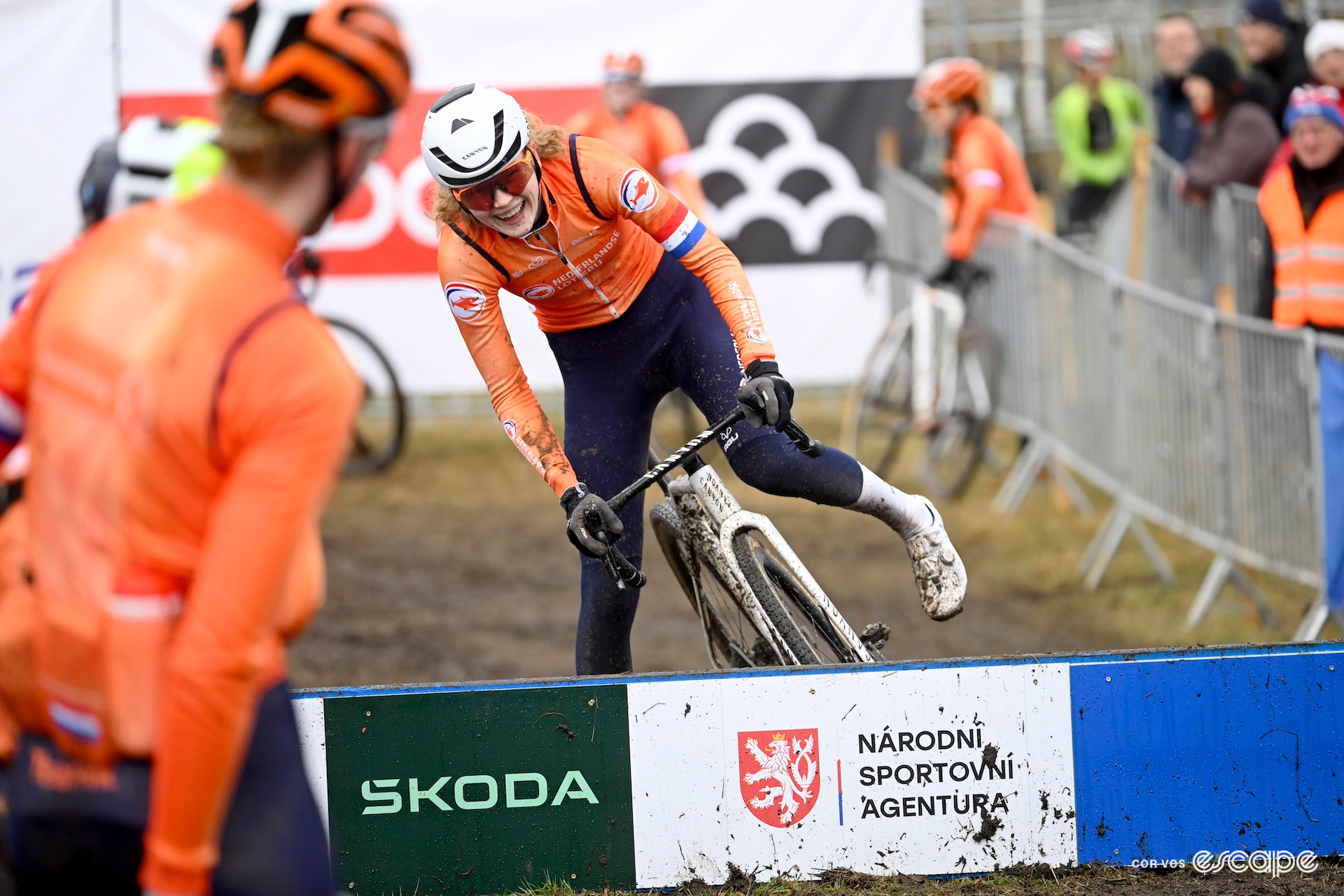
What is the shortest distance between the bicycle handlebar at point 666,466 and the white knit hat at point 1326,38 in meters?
4.53

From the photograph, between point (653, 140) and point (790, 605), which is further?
point (653, 140)

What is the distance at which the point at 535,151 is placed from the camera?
464cm

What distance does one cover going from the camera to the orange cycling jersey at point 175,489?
74.5 inches

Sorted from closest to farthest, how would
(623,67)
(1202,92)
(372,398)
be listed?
(1202,92) < (623,67) < (372,398)

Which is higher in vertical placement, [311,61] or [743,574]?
[311,61]

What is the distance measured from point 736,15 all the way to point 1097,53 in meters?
3.20

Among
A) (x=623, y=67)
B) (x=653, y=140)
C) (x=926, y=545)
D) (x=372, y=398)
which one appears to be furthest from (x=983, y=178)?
(x=926, y=545)

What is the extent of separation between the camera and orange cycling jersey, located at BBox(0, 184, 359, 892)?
189 centimetres

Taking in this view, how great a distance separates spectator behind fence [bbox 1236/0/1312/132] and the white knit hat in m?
1.42

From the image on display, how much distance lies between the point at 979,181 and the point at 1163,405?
2.55 metres

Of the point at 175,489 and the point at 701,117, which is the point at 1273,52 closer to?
the point at 701,117

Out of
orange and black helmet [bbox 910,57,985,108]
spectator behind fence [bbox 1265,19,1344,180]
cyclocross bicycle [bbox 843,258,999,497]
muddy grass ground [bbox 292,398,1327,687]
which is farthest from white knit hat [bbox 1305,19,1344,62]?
cyclocross bicycle [bbox 843,258,999,497]

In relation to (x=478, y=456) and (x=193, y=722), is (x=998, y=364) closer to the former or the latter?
(x=478, y=456)

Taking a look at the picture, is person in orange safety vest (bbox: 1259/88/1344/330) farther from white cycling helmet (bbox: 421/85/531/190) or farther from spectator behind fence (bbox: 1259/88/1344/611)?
white cycling helmet (bbox: 421/85/531/190)
